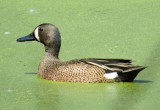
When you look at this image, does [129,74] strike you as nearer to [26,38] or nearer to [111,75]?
[111,75]

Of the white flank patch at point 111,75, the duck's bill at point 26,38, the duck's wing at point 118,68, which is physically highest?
the duck's bill at point 26,38

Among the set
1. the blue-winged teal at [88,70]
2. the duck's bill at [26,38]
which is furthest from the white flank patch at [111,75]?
the duck's bill at [26,38]

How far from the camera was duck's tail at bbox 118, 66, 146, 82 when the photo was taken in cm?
647

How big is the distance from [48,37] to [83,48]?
474mm

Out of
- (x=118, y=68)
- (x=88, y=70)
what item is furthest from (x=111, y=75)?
(x=88, y=70)

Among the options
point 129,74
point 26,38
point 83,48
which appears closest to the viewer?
point 129,74

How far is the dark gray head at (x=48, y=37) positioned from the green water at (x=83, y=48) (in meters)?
0.16

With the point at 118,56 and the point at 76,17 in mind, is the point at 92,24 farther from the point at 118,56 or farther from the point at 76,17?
the point at 118,56

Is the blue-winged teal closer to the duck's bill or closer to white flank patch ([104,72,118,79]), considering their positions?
white flank patch ([104,72,118,79])

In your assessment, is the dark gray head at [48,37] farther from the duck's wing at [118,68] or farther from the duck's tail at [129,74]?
the duck's tail at [129,74]

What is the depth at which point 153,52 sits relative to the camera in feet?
23.6

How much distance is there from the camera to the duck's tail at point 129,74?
647cm

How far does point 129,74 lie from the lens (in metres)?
6.53

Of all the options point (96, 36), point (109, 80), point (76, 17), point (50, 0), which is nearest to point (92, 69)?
point (109, 80)
